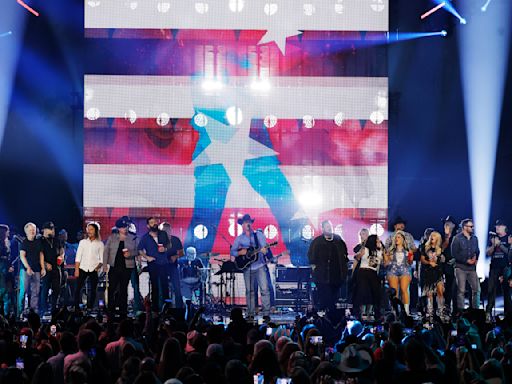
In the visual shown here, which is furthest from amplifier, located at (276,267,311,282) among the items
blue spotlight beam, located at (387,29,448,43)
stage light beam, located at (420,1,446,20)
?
stage light beam, located at (420,1,446,20)

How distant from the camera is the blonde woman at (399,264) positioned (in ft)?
50.3

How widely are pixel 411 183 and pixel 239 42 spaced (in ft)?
15.1

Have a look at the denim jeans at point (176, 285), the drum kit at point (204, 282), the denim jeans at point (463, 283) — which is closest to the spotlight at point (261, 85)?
the drum kit at point (204, 282)

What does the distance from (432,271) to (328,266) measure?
70.4 inches

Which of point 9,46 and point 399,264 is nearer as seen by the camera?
point 399,264

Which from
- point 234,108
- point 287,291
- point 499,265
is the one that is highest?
point 234,108

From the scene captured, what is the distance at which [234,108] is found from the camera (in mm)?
19219

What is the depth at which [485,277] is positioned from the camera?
18.5 meters

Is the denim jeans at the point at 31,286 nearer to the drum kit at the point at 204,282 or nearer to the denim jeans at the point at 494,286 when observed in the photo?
the drum kit at the point at 204,282

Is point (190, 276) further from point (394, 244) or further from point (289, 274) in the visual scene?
point (394, 244)

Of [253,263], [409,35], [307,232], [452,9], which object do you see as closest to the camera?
[253,263]

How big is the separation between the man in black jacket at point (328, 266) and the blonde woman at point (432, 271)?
1401mm

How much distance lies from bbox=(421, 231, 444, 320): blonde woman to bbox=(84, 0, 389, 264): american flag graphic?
3288 millimetres

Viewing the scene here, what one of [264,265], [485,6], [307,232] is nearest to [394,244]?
[264,265]
